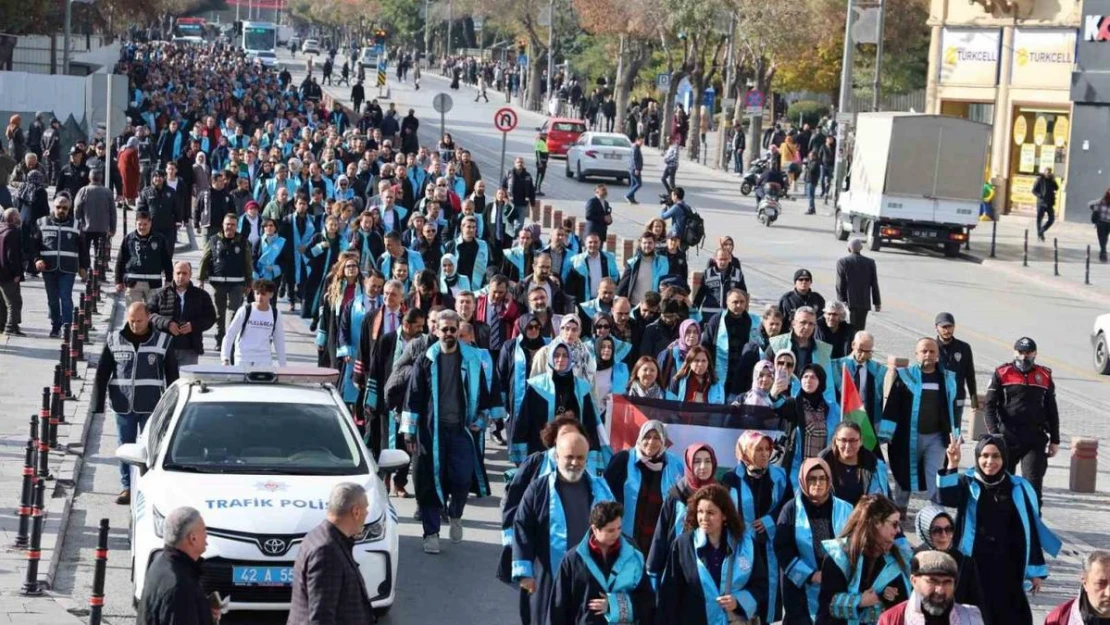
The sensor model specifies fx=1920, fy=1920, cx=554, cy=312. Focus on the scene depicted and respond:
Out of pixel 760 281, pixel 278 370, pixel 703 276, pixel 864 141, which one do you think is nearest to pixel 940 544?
pixel 278 370

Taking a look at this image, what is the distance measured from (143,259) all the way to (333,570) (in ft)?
36.6

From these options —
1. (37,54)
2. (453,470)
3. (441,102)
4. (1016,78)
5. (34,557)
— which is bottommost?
(34,557)

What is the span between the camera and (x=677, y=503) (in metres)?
9.29

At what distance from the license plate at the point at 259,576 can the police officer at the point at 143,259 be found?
8.38 metres

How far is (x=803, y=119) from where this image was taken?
247ft

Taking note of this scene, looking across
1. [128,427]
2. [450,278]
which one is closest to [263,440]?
[128,427]

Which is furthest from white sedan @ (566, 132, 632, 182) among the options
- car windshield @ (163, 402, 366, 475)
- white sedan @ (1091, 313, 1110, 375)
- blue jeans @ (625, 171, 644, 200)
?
car windshield @ (163, 402, 366, 475)

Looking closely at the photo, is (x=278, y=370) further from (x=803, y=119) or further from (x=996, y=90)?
(x=803, y=119)

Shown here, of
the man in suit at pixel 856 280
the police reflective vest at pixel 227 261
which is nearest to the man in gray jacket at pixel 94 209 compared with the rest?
the police reflective vest at pixel 227 261

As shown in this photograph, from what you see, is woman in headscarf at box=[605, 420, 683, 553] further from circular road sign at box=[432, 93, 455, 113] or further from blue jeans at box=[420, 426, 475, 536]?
circular road sign at box=[432, 93, 455, 113]

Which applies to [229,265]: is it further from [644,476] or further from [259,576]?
[644,476]

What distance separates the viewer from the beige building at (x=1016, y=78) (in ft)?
154

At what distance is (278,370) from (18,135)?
28.3 m

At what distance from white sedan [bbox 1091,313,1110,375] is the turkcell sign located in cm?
1481
